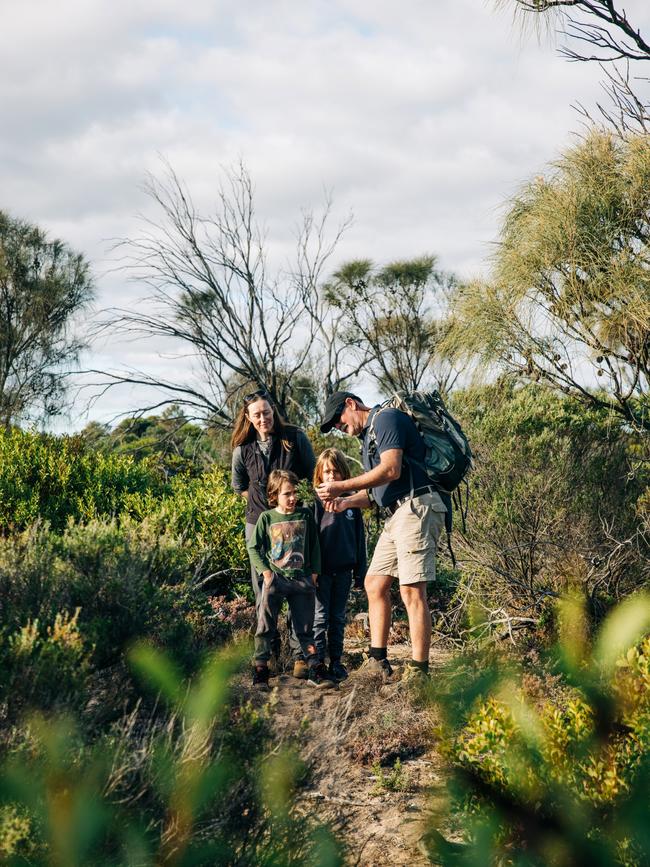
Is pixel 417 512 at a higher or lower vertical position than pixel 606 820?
higher

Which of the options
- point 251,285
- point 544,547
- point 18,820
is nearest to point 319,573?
point 544,547

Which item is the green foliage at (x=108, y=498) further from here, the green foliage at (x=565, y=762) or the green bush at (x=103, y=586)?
the green foliage at (x=565, y=762)

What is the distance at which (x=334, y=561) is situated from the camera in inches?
189

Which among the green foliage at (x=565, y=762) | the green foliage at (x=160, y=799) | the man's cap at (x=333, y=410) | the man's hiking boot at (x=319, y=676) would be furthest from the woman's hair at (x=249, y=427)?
the green foliage at (x=565, y=762)

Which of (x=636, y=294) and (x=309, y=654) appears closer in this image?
(x=309, y=654)

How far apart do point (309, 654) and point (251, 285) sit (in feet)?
23.4

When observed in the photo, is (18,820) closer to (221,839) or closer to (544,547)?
(221,839)

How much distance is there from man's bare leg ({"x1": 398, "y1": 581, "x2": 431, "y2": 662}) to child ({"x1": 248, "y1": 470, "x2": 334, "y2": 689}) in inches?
24.0

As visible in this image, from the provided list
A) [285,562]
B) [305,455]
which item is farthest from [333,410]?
[285,562]

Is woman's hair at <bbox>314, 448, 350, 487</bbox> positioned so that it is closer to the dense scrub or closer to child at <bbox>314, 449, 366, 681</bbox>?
child at <bbox>314, 449, 366, 681</bbox>

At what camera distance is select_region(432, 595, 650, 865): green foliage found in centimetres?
120

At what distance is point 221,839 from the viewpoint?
2.19 m

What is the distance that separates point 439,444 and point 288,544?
41.0 inches

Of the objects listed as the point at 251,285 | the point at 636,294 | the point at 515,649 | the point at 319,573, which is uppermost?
the point at 251,285
